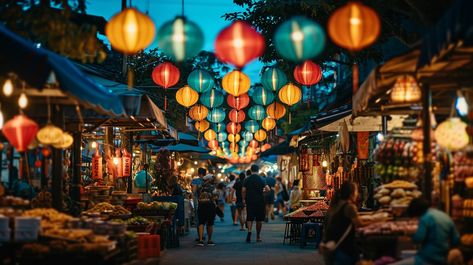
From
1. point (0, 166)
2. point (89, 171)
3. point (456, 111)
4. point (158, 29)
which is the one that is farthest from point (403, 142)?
point (89, 171)

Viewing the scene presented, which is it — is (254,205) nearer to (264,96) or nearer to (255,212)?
(255,212)

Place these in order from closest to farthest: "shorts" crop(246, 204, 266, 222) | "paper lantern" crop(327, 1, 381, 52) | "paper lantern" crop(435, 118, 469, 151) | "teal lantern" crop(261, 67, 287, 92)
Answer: "paper lantern" crop(327, 1, 381, 52) → "paper lantern" crop(435, 118, 469, 151) → "teal lantern" crop(261, 67, 287, 92) → "shorts" crop(246, 204, 266, 222)

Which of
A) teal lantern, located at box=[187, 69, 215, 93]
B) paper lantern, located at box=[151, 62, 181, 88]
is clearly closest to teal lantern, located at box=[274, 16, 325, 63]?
paper lantern, located at box=[151, 62, 181, 88]

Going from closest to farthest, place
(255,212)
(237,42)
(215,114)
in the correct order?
1. (237,42)
2. (255,212)
3. (215,114)

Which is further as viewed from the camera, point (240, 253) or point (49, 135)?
point (240, 253)

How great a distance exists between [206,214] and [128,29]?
11583 millimetres

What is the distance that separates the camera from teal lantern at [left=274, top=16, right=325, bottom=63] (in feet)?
39.3

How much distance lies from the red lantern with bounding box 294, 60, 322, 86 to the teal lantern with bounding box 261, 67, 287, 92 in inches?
26.6

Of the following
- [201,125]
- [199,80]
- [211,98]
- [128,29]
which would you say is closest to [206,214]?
[211,98]

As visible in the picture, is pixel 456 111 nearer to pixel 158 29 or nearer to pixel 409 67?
pixel 409 67

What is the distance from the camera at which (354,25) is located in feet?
36.6

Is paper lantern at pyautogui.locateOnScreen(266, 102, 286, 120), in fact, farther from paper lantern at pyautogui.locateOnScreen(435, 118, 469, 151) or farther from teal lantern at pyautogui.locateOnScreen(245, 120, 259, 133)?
paper lantern at pyautogui.locateOnScreen(435, 118, 469, 151)

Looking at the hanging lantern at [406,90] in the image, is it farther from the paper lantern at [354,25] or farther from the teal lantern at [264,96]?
the teal lantern at [264,96]

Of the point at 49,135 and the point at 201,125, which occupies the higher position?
the point at 201,125
